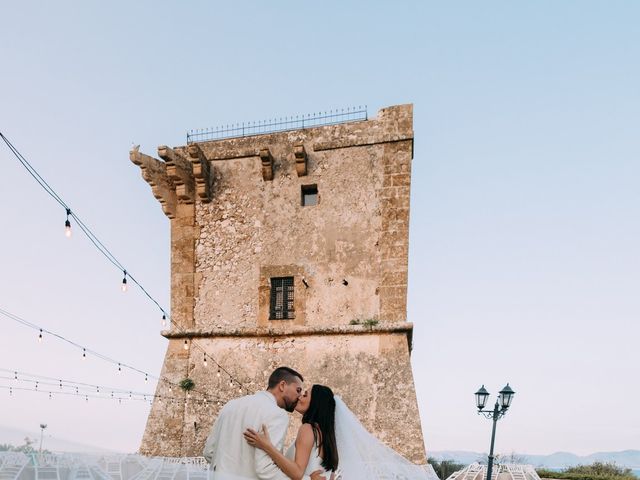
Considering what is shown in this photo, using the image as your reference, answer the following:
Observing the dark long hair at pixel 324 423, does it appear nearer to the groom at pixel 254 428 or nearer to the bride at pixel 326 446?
the bride at pixel 326 446

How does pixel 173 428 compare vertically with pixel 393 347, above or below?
below

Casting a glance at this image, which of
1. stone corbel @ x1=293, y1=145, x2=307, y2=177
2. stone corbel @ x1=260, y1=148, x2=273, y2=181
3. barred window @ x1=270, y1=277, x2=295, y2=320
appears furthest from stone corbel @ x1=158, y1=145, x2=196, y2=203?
barred window @ x1=270, y1=277, x2=295, y2=320

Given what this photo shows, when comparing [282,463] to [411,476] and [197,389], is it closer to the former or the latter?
[411,476]

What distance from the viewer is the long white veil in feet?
14.2

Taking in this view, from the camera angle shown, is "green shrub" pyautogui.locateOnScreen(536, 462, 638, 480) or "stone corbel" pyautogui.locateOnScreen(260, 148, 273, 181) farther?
"green shrub" pyautogui.locateOnScreen(536, 462, 638, 480)

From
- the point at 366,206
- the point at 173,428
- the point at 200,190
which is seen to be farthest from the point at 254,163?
the point at 173,428

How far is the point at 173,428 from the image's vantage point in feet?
45.4

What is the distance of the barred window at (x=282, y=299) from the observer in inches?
547

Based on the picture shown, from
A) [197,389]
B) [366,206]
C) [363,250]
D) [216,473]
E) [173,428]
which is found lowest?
[173,428]

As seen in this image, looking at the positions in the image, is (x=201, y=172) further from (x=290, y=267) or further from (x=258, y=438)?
(x=258, y=438)

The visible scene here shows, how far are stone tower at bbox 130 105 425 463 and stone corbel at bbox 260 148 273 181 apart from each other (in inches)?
0.9

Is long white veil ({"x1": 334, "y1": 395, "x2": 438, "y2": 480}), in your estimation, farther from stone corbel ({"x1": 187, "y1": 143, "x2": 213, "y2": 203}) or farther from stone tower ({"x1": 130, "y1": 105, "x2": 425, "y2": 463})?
stone corbel ({"x1": 187, "y1": 143, "x2": 213, "y2": 203})

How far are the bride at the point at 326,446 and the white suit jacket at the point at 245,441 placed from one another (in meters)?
0.05

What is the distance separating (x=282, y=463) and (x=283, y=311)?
10.7 meters
